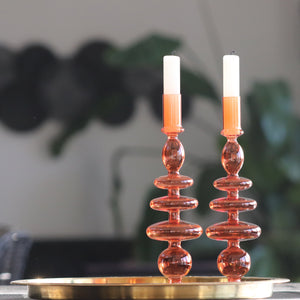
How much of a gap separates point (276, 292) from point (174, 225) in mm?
178

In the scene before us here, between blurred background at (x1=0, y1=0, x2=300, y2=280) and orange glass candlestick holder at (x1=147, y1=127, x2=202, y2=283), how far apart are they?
4.18 m

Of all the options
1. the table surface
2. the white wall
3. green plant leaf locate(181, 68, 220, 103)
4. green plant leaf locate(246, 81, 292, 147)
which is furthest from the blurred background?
the table surface

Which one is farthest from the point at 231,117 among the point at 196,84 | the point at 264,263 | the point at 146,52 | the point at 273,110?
the point at 196,84

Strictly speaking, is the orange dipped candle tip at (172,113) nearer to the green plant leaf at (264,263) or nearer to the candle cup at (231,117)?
the candle cup at (231,117)

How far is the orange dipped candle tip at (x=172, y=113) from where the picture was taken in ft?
3.72

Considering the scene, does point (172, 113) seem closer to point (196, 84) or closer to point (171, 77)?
point (171, 77)

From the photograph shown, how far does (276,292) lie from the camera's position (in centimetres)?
114

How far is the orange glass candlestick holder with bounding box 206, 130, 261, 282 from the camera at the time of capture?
110 cm

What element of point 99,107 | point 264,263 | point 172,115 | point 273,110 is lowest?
point 172,115

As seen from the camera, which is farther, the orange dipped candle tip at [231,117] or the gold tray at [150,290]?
the orange dipped candle tip at [231,117]

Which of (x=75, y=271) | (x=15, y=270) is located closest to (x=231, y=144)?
(x=15, y=270)

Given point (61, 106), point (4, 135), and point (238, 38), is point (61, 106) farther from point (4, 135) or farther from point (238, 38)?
point (238, 38)

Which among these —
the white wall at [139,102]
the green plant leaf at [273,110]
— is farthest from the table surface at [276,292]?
the white wall at [139,102]

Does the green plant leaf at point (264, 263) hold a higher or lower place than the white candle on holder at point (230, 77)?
higher
